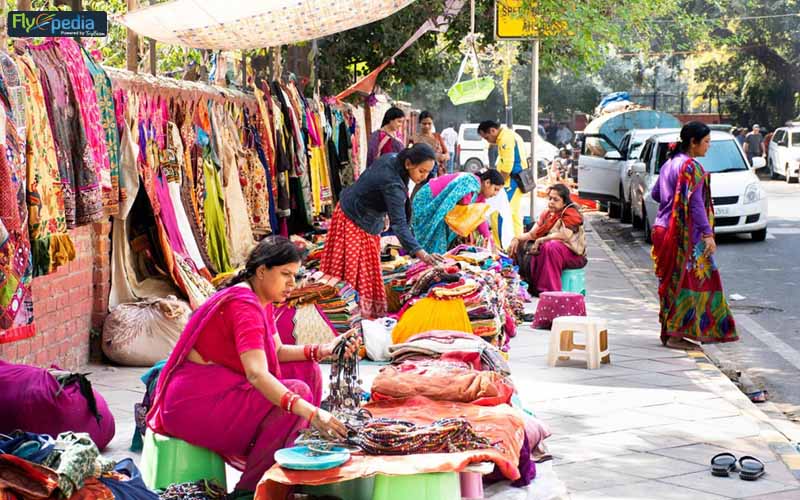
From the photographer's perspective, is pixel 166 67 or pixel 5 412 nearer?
pixel 5 412

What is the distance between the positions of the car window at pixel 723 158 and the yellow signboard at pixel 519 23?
525cm

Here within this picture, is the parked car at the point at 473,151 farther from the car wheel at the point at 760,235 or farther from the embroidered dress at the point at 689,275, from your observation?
the embroidered dress at the point at 689,275

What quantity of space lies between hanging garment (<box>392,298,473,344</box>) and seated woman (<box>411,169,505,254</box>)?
1.95 metres

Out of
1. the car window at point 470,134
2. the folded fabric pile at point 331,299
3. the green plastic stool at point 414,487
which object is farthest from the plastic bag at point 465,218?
the car window at point 470,134

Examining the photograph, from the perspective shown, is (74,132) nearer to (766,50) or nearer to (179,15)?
(179,15)

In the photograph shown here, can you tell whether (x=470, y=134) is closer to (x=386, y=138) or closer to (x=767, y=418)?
(x=386, y=138)

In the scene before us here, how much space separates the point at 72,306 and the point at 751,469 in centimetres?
454

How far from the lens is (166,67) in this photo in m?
17.7

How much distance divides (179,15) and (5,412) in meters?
4.16

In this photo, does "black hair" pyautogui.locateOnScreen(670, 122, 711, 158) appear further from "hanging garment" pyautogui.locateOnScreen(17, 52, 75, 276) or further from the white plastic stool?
"hanging garment" pyautogui.locateOnScreen(17, 52, 75, 276)

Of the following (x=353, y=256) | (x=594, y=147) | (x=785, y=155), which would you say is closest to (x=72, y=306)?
(x=353, y=256)

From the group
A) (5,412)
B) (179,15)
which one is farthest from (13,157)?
(179,15)

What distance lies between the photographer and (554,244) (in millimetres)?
11930
